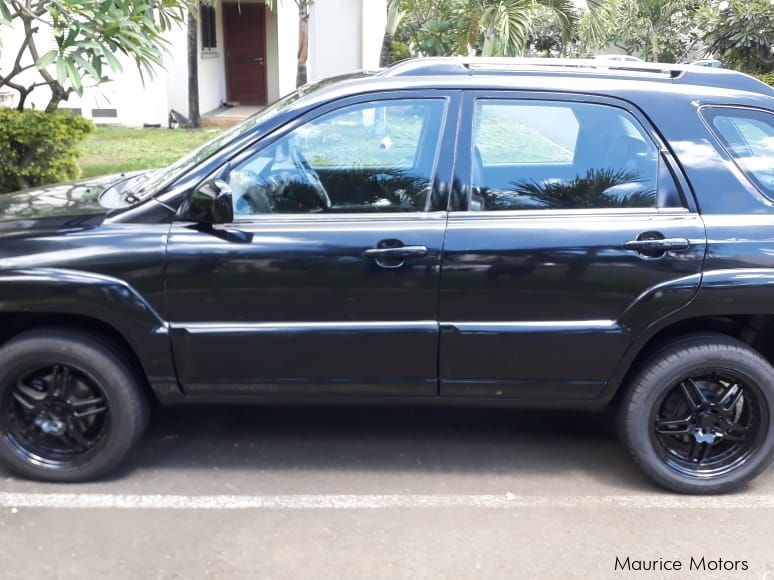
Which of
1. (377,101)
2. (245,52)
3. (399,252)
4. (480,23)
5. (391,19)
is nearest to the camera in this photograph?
(399,252)

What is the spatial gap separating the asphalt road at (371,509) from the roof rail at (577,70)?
1.85 m

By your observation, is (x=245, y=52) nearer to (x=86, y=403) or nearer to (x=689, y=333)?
(x=86, y=403)

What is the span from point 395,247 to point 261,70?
15800 millimetres

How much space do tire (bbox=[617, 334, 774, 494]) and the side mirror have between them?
77.2 inches

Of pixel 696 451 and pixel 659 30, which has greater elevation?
pixel 659 30

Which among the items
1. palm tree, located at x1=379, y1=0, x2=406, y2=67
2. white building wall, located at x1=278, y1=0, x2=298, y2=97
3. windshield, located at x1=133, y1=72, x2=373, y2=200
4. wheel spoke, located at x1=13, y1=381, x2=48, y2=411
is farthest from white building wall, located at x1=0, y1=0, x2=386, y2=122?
wheel spoke, located at x1=13, y1=381, x2=48, y2=411

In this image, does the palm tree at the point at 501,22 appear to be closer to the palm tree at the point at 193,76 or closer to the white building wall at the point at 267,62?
the white building wall at the point at 267,62

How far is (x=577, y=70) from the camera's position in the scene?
3.69 metres

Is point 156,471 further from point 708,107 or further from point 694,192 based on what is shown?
Answer: point 708,107

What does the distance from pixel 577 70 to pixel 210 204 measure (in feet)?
5.79

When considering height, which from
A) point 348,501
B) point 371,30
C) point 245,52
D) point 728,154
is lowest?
point 348,501

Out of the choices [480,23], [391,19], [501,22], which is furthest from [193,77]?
[501,22]

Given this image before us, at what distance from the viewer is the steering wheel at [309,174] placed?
11.6ft

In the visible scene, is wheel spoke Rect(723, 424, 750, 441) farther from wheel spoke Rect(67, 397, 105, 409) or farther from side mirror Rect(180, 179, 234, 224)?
wheel spoke Rect(67, 397, 105, 409)
